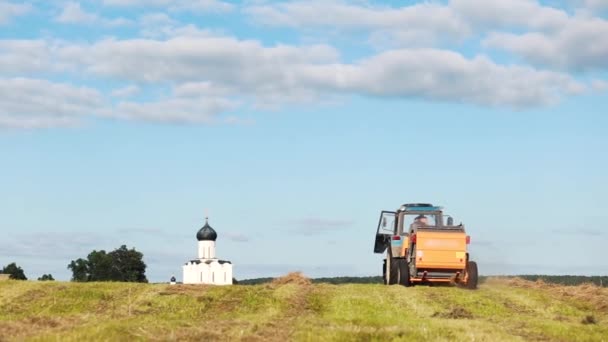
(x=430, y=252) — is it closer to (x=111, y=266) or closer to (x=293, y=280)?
(x=293, y=280)

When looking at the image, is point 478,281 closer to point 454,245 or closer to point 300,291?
point 454,245

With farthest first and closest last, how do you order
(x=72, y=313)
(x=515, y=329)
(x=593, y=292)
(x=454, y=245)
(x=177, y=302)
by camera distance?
(x=454, y=245) < (x=593, y=292) < (x=177, y=302) < (x=72, y=313) < (x=515, y=329)

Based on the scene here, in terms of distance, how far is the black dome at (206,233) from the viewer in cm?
13950

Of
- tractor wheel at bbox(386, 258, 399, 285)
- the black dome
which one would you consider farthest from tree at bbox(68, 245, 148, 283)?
tractor wheel at bbox(386, 258, 399, 285)

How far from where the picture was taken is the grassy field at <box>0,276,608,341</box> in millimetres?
17297

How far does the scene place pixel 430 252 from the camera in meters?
31.5

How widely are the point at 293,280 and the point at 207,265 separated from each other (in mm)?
107282

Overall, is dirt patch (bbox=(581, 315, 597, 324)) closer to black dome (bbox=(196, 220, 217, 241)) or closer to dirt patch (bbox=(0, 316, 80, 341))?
dirt patch (bbox=(0, 316, 80, 341))

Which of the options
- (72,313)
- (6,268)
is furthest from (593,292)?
(6,268)

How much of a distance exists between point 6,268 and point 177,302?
3839 inches

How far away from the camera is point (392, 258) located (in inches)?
1337

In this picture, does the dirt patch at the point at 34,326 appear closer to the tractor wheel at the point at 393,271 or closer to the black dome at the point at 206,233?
the tractor wheel at the point at 393,271

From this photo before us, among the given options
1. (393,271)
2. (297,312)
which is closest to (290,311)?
(297,312)

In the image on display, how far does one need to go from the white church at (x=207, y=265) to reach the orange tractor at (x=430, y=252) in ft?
333
